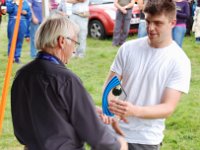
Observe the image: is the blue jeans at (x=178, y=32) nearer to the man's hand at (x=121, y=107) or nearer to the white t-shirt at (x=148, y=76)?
the white t-shirt at (x=148, y=76)

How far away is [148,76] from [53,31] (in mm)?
744

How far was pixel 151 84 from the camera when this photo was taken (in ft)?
9.88

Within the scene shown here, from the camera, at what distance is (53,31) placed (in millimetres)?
2568

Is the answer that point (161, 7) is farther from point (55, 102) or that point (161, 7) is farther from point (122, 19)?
point (122, 19)

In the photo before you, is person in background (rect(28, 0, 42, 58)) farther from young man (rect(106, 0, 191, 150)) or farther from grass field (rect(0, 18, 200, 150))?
young man (rect(106, 0, 191, 150))

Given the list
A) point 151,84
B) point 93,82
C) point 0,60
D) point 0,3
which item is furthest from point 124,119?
point 0,60

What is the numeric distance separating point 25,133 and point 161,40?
39.6 inches

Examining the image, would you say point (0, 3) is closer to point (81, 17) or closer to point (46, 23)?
point (81, 17)

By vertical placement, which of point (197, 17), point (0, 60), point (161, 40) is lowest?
point (0, 60)

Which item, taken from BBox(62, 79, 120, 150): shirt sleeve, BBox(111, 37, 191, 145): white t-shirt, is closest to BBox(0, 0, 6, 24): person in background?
BBox(111, 37, 191, 145): white t-shirt

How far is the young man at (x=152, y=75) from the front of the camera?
2922mm

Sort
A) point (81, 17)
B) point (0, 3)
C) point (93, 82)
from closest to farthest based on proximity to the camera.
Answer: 1. point (93, 82)
2. point (0, 3)
3. point (81, 17)

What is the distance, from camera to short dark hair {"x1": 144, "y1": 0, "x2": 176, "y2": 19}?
2908mm

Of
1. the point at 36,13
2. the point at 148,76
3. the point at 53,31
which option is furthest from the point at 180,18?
the point at 53,31
